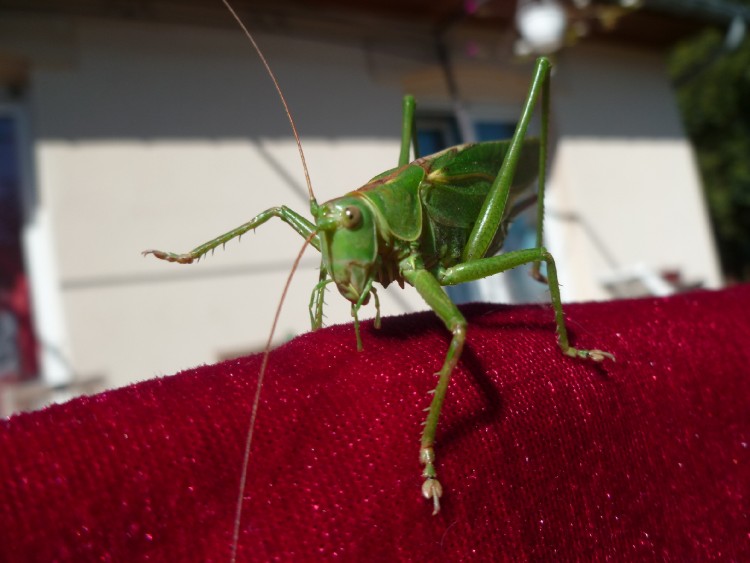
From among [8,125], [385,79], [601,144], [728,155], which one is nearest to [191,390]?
[8,125]

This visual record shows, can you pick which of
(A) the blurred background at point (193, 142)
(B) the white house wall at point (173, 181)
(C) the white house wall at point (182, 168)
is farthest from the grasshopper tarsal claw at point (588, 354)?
(B) the white house wall at point (173, 181)

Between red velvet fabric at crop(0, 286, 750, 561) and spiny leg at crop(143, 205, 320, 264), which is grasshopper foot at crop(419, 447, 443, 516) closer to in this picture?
red velvet fabric at crop(0, 286, 750, 561)

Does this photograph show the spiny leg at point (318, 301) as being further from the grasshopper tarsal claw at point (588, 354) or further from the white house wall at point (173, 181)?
the white house wall at point (173, 181)

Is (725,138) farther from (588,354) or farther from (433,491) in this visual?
(433,491)

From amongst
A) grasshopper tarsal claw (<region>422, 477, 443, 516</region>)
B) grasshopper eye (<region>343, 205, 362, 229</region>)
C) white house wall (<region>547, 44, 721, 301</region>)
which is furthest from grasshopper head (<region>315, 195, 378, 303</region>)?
white house wall (<region>547, 44, 721, 301</region>)

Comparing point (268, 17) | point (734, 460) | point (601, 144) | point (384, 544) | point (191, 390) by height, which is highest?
point (268, 17)

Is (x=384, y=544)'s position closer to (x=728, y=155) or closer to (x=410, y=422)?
(x=410, y=422)

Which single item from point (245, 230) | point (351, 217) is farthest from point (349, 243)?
A: point (245, 230)
